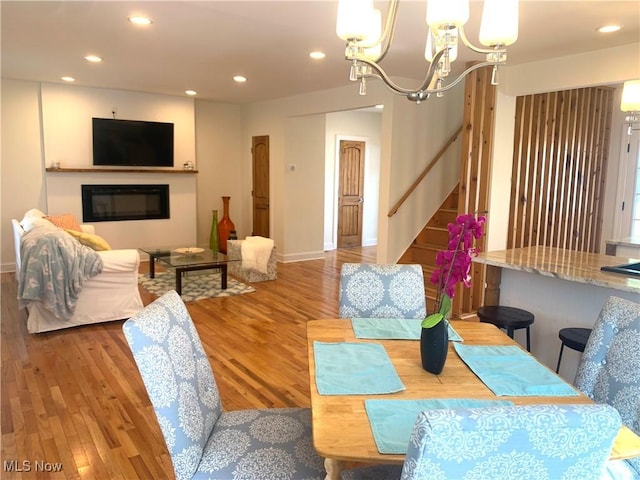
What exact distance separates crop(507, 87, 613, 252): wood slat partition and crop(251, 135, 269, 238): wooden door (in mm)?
3925

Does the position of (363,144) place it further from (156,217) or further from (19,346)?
(19,346)

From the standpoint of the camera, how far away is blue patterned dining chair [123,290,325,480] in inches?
56.4

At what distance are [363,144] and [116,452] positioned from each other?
298 inches

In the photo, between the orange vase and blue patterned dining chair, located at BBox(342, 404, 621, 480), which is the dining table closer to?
blue patterned dining chair, located at BBox(342, 404, 621, 480)

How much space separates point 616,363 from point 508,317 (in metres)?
1.07

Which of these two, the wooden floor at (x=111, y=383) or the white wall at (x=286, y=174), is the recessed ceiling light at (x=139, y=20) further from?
the white wall at (x=286, y=174)

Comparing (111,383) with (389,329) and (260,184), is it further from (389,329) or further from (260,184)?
(260,184)

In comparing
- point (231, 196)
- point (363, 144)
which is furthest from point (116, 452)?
point (363, 144)

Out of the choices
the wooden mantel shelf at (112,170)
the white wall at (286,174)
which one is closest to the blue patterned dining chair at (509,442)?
the white wall at (286,174)

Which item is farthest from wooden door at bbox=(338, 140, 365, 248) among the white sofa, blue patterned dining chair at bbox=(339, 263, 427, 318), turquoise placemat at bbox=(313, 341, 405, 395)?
turquoise placemat at bbox=(313, 341, 405, 395)

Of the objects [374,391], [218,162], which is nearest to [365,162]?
[218,162]

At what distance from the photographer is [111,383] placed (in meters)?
3.15

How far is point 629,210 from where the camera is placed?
6461mm

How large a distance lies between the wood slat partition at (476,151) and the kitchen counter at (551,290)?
4.99 ft
